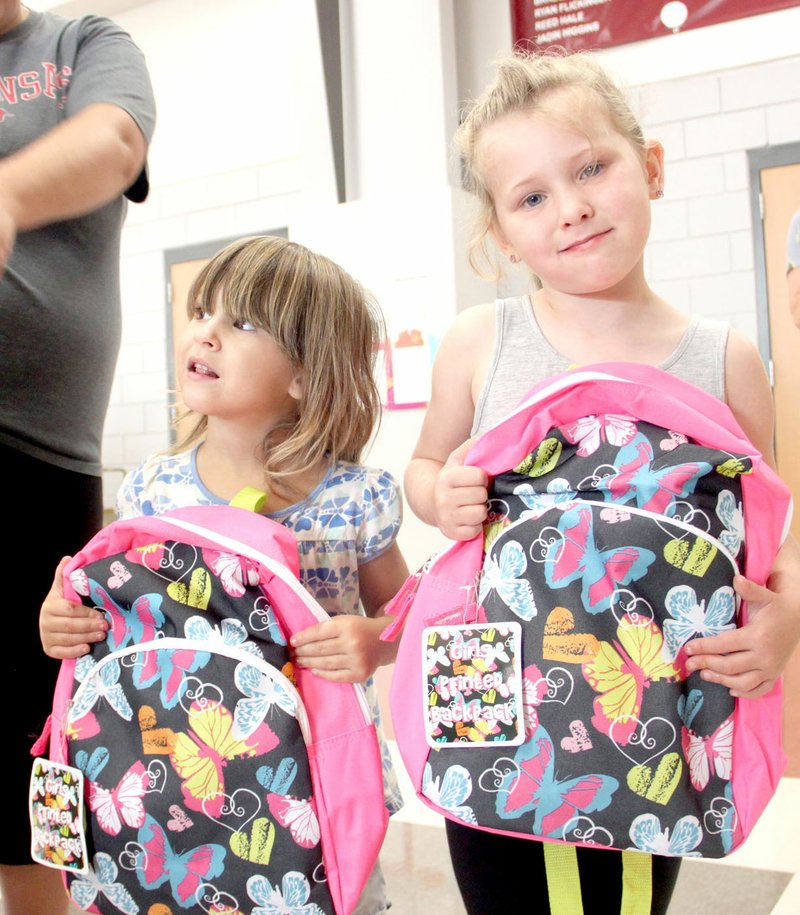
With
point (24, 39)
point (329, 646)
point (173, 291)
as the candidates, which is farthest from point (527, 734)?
point (173, 291)

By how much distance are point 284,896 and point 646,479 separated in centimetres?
53

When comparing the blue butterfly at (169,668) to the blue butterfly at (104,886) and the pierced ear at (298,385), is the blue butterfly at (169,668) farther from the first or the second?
the pierced ear at (298,385)

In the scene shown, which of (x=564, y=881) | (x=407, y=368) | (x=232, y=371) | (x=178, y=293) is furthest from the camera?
(x=178, y=293)

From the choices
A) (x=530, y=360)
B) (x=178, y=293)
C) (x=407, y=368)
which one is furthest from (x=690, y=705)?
(x=178, y=293)

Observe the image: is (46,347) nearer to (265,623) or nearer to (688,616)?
(265,623)

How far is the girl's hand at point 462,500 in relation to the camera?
0.91 meters

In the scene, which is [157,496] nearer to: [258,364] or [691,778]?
[258,364]

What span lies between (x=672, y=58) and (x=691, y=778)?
369cm

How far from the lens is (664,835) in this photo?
2.72 ft

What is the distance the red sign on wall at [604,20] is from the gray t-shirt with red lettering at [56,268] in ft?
9.44

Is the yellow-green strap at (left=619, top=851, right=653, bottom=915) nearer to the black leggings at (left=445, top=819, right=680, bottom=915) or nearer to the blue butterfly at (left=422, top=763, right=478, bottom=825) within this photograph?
the black leggings at (left=445, top=819, right=680, bottom=915)

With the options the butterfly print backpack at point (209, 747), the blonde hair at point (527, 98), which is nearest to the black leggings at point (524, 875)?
the butterfly print backpack at point (209, 747)

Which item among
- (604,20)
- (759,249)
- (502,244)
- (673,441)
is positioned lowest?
(673,441)

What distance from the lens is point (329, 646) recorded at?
99cm
